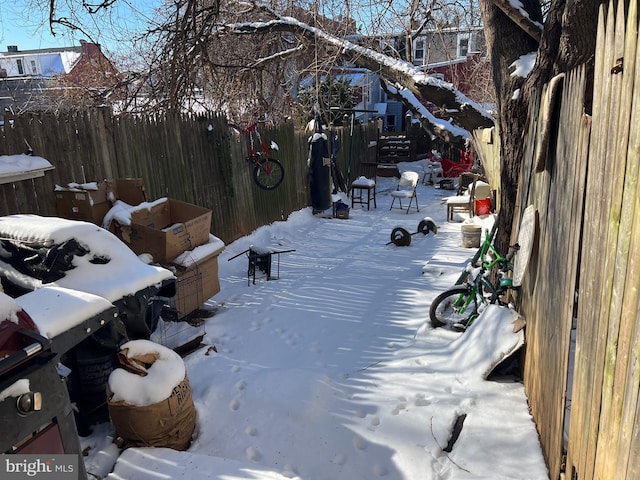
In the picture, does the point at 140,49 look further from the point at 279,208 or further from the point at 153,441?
the point at 153,441

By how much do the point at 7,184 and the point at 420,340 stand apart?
4511 mm

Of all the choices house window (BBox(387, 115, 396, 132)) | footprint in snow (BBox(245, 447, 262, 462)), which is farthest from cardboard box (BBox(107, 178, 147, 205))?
house window (BBox(387, 115, 396, 132))

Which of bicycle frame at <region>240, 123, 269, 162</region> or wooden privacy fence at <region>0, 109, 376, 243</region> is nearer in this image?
wooden privacy fence at <region>0, 109, 376, 243</region>

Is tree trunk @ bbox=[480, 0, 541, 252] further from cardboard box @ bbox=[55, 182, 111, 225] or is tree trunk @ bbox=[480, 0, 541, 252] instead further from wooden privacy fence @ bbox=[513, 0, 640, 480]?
cardboard box @ bbox=[55, 182, 111, 225]

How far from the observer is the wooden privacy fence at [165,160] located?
488 cm

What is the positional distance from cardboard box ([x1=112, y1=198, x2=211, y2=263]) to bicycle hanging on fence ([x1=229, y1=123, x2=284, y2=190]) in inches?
120

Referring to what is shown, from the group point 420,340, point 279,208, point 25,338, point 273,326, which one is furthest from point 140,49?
point 25,338

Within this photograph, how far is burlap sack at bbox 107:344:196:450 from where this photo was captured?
2988mm

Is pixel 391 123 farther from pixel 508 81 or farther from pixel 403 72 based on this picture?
pixel 508 81

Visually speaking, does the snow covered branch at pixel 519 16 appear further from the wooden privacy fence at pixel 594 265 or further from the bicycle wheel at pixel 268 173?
the bicycle wheel at pixel 268 173

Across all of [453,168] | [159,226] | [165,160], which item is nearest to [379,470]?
[159,226]

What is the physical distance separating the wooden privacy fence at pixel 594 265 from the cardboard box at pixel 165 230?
3.75 m

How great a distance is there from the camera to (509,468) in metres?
2.68

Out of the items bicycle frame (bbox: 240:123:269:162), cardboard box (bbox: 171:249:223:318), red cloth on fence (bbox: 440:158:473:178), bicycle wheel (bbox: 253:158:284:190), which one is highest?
bicycle frame (bbox: 240:123:269:162)
